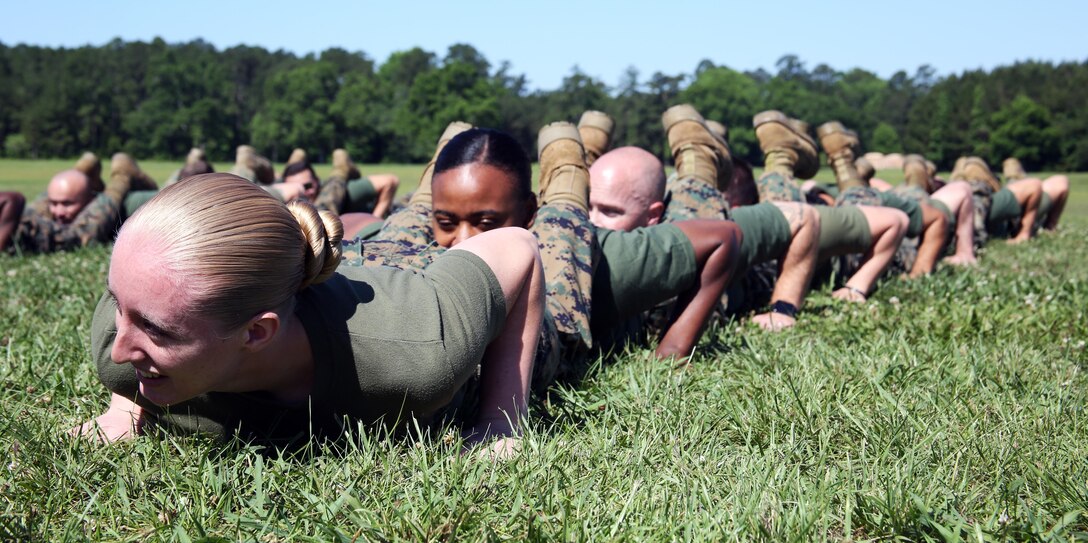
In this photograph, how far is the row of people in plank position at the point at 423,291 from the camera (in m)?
2.09

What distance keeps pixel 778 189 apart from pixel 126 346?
551 centimetres

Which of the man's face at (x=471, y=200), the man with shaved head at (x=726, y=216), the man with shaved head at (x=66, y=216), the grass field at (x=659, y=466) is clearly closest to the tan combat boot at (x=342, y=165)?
the man with shaved head at (x=66, y=216)

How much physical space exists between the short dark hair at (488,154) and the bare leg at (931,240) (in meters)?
4.12

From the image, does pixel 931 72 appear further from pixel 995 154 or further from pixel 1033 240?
pixel 1033 240

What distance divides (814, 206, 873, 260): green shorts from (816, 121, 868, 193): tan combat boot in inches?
133

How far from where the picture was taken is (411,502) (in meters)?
2.26

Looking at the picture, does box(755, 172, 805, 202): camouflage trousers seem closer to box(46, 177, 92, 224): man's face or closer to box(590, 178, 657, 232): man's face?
box(590, 178, 657, 232): man's face

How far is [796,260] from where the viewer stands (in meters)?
5.13

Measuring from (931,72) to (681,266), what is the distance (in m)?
184

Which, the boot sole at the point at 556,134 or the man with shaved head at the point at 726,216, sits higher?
the boot sole at the point at 556,134

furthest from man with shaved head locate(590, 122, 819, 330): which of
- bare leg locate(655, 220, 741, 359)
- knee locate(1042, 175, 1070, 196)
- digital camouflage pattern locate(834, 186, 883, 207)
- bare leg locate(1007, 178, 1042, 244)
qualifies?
knee locate(1042, 175, 1070, 196)

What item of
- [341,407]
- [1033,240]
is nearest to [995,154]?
[1033,240]

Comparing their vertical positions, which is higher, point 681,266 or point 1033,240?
point 681,266

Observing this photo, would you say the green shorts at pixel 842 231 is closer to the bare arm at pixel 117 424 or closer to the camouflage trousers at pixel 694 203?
the camouflage trousers at pixel 694 203
